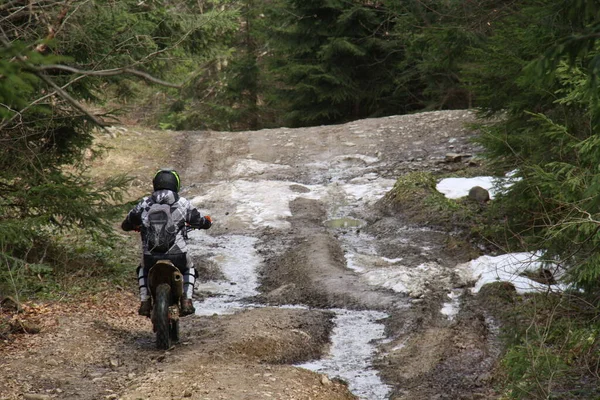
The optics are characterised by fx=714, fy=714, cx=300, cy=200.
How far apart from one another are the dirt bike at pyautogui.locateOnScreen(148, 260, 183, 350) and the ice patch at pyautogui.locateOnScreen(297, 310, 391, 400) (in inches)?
58.9

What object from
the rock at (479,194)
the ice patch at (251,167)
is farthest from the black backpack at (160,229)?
the ice patch at (251,167)

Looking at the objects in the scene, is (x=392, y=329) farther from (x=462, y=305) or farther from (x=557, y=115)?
(x=557, y=115)

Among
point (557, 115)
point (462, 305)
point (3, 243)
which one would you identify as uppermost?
point (557, 115)

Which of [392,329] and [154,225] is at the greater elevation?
[154,225]

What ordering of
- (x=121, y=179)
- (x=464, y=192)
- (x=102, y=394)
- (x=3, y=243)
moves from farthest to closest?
1. (x=464, y=192)
2. (x=121, y=179)
3. (x=3, y=243)
4. (x=102, y=394)

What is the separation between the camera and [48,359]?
7.07 meters

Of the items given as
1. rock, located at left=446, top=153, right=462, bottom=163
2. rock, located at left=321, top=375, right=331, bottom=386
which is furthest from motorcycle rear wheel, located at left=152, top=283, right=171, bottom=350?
rock, located at left=446, top=153, right=462, bottom=163

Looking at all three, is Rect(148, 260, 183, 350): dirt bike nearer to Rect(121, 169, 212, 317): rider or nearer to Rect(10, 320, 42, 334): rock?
Rect(121, 169, 212, 317): rider

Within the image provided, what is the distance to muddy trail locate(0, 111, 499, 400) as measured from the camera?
6.70 meters

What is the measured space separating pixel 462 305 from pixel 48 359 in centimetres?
540

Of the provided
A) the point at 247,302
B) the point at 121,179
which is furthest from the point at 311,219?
the point at 121,179

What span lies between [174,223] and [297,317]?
229 cm

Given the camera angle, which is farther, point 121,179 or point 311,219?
point 311,219

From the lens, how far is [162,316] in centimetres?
746
